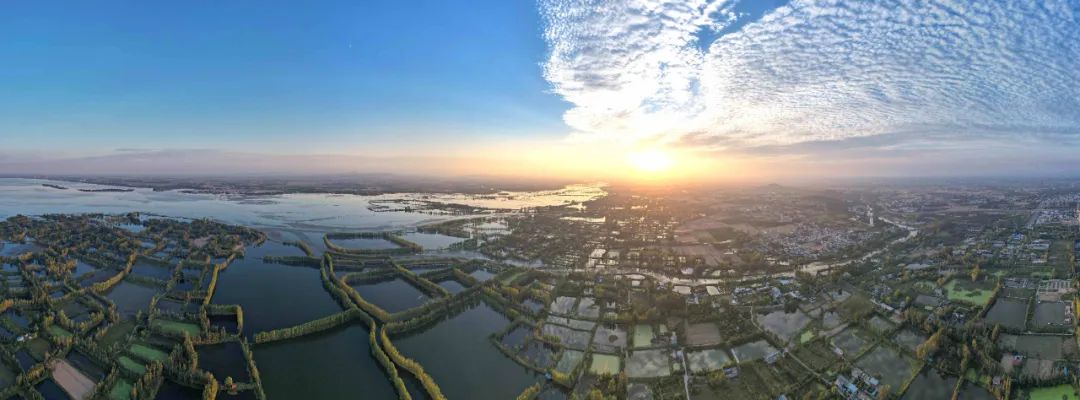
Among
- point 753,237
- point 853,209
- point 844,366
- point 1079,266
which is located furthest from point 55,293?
point 853,209

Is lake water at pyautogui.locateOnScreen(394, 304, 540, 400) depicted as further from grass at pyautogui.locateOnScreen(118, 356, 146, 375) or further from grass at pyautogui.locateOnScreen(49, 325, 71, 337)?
grass at pyautogui.locateOnScreen(49, 325, 71, 337)

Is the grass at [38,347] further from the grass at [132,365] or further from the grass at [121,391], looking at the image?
the grass at [121,391]

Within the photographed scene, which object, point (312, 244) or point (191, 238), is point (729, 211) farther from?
point (191, 238)

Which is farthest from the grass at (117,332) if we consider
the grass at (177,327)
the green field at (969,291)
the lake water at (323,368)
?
the green field at (969,291)

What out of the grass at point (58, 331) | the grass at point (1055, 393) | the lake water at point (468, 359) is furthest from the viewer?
the grass at point (58, 331)

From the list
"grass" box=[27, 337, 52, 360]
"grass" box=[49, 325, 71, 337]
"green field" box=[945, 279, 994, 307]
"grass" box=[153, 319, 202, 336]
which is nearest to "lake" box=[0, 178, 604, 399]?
"grass" box=[27, 337, 52, 360]

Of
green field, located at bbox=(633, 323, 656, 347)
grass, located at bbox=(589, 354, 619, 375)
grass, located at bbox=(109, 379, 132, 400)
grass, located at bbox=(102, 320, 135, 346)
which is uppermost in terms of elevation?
grass, located at bbox=(102, 320, 135, 346)
